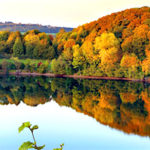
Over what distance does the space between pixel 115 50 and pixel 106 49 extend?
4.83ft

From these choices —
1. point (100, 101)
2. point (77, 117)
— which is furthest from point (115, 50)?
point (77, 117)

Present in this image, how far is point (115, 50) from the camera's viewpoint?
34.9 m

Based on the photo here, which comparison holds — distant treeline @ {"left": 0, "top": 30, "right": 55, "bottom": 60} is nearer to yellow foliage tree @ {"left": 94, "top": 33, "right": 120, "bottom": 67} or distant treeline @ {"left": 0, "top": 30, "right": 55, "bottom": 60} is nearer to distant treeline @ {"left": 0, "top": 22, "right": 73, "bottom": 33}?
yellow foliage tree @ {"left": 94, "top": 33, "right": 120, "bottom": 67}

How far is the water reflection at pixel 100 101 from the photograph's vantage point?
14250 millimetres

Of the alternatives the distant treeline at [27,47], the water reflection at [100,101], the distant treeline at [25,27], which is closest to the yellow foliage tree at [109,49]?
the water reflection at [100,101]

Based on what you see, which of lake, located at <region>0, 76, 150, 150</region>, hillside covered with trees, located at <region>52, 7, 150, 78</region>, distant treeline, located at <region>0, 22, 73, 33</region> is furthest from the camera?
distant treeline, located at <region>0, 22, 73, 33</region>

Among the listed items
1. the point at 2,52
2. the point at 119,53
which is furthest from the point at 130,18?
the point at 2,52

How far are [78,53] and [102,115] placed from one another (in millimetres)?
23592

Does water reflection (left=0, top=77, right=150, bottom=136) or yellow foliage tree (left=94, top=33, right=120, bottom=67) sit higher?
yellow foliage tree (left=94, top=33, right=120, bottom=67)

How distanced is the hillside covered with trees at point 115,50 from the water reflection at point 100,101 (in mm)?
10225

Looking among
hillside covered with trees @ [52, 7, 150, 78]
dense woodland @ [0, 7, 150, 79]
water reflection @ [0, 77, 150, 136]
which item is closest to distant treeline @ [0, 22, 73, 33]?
dense woodland @ [0, 7, 150, 79]

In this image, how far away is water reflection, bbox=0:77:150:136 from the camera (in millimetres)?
14250

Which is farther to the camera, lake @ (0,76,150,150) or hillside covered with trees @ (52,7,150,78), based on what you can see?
hillside covered with trees @ (52,7,150,78)

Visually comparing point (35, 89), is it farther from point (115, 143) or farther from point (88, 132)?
point (115, 143)
